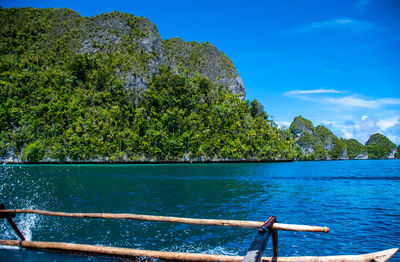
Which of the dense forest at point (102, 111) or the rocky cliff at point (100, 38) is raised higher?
the rocky cliff at point (100, 38)

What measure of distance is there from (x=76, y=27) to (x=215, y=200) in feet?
528

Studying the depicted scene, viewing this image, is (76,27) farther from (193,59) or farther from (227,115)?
(227,115)

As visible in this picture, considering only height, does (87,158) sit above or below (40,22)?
below

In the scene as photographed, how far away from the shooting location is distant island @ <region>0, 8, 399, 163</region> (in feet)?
334

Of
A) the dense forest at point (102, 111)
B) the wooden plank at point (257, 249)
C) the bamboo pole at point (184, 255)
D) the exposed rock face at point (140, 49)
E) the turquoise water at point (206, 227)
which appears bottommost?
the turquoise water at point (206, 227)

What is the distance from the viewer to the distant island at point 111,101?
334ft

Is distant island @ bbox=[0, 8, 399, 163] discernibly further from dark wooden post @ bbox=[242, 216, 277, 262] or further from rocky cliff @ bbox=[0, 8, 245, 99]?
dark wooden post @ bbox=[242, 216, 277, 262]

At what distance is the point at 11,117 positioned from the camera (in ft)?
334

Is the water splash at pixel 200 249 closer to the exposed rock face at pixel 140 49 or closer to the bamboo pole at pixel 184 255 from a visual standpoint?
the bamboo pole at pixel 184 255

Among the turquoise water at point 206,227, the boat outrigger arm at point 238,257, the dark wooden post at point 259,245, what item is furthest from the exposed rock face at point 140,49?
the dark wooden post at point 259,245

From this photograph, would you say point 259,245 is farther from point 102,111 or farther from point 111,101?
point 111,101

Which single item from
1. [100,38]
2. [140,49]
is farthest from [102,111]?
[100,38]

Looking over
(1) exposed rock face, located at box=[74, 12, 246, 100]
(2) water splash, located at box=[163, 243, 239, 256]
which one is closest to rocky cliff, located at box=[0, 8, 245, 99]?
(1) exposed rock face, located at box=[74, 12, 246, 100]

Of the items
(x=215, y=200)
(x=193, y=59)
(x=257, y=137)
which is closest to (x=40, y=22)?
(x=193, y=59)
